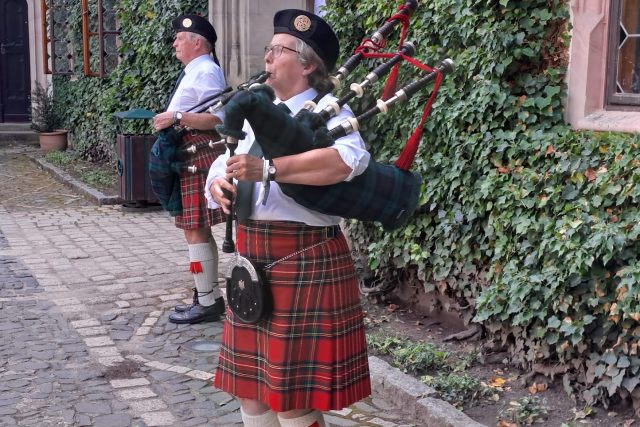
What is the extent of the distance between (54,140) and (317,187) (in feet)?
47.8

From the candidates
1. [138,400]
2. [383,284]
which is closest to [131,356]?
[138,400]

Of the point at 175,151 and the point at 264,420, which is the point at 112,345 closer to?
the point at 175,151

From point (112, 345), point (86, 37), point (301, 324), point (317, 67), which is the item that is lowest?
point (112, 345)

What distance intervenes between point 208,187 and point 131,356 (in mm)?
2322

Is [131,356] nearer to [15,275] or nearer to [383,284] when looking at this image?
[383,284]

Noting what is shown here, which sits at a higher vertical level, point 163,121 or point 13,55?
point 13,55

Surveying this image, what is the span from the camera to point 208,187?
10.9ft

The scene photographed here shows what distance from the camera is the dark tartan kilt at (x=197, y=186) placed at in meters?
5.57

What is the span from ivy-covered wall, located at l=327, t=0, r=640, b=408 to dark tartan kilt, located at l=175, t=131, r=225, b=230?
3.82 ft

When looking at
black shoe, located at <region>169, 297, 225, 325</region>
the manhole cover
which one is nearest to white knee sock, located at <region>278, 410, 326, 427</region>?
the manhole cover

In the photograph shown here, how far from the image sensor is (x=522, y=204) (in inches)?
181

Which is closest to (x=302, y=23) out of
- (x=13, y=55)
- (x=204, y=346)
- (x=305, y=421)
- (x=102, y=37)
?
(x=305, y=421)

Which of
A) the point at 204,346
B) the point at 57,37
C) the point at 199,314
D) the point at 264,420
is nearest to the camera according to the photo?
the point at 264,420

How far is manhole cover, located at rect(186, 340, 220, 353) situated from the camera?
538 centimetres
